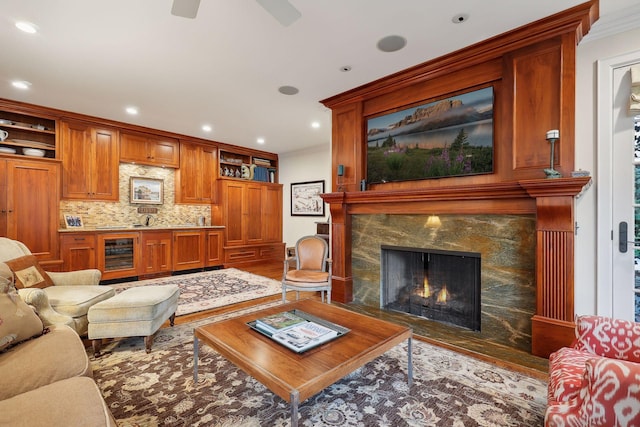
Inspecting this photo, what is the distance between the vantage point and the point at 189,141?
584cm

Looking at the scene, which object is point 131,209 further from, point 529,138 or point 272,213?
point 529,138

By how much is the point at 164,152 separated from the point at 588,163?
20.1ft

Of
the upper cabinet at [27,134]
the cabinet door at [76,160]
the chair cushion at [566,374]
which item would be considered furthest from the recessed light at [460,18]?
the upper cabinet at [27,134]

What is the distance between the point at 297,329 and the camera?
73.8 inches

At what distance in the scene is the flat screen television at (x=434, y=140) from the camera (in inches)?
110

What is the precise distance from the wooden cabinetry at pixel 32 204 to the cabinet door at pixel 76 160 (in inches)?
8.5

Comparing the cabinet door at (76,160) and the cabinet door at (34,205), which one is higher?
the cabinet door at (76,160)

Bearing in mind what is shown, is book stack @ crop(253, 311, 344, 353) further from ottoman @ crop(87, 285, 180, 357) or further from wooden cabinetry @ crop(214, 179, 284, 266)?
wooden cabinetry @ crop(214, 179, 284, 266)

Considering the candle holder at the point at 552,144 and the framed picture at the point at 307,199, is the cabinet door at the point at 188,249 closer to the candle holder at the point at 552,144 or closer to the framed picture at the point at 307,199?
the framed picture at the point at 307,199

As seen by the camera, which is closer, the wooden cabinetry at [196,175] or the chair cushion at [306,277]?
the chair cushion at [306,277]

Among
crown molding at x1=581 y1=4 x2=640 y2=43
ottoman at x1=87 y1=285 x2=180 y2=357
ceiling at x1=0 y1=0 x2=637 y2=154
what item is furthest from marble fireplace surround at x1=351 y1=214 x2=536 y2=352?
ottoman at x1=87 y1=285 x2=180 y2=357

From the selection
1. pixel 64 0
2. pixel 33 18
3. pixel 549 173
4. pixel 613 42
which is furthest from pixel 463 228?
pixel 33 18

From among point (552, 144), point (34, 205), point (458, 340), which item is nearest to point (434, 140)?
point (552, 144)

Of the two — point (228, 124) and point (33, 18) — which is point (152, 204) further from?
point (33, 18)
